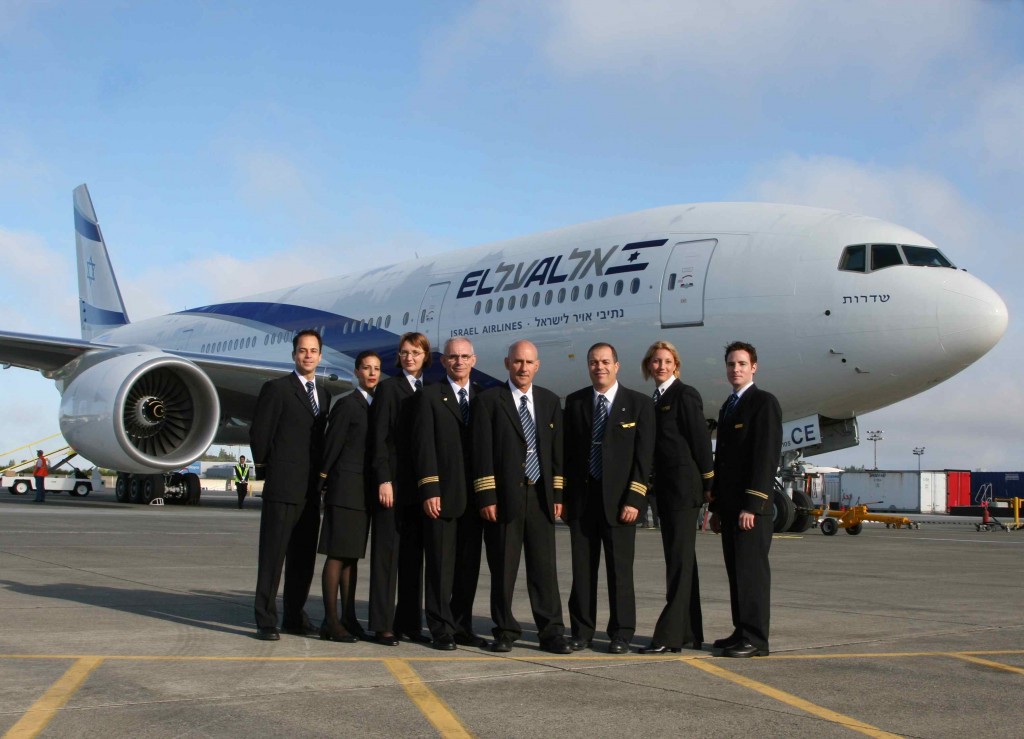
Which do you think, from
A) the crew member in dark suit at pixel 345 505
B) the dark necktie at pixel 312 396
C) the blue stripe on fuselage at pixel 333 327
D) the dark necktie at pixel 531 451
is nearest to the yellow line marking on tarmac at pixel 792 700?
the dark necktie at pixel 531 451

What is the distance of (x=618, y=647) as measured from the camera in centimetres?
504

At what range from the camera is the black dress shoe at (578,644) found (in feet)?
16.7

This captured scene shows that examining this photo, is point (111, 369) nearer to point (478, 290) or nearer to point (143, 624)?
point (478, 290)

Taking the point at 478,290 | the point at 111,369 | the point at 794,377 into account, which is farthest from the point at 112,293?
the point at 794,377

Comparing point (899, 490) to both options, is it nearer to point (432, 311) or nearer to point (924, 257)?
point (432, 311)

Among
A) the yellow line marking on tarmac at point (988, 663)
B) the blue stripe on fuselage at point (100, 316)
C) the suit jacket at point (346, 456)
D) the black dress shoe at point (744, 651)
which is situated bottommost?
the black dress shoe at point (744, 651)

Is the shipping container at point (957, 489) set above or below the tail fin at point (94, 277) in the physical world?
below

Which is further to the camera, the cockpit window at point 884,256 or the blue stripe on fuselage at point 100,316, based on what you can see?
the blue stripe on fuselage at point 100,316

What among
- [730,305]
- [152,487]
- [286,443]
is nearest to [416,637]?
[286,443]

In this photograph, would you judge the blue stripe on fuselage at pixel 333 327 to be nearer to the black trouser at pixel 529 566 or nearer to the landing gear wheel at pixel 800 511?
the landing gear wheel at pixel 800 511

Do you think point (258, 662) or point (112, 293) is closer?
point (258, 662)

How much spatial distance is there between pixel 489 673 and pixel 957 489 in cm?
5207

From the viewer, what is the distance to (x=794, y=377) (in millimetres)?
12680

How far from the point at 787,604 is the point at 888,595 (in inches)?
36.9
